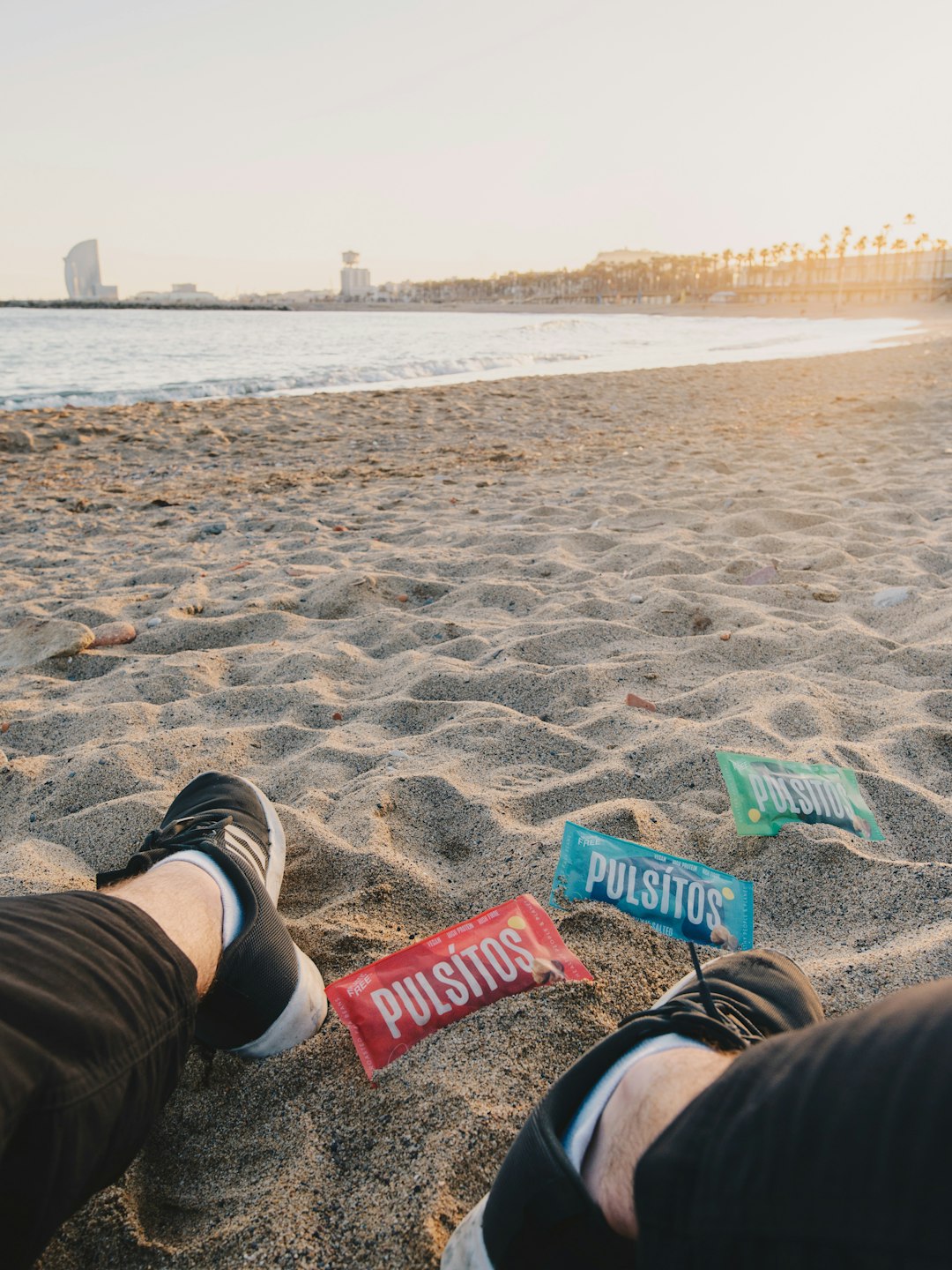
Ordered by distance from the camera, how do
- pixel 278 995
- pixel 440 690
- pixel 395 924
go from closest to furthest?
pixel 278 995 → pixel 395 924 → pixel 440 690

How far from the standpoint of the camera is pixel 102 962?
952 millimetres

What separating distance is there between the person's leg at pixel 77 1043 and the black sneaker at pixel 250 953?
0.27 ft

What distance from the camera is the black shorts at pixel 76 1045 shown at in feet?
2.55

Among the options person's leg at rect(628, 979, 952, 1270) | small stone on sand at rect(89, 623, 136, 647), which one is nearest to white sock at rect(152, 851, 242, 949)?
person's leg at rect(628, 979, 952, 1270)

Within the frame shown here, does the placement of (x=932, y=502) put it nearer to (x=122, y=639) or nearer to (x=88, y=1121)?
(x=122, y=639)

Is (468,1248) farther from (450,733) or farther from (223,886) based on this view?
(450,733)

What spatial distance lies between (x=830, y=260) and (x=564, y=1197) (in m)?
101

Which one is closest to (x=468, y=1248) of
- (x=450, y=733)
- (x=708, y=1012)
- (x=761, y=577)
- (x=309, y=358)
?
(x=708, y=1012)

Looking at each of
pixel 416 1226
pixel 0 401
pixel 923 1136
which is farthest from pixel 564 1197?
pixel 0 401

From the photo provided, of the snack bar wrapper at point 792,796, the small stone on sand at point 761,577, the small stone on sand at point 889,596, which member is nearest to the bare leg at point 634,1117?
the snack bar wrapper at point 792,796

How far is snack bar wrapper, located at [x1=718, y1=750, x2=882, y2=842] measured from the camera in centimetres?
160

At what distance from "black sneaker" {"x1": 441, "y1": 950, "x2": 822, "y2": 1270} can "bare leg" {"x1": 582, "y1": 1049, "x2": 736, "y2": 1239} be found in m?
0.02

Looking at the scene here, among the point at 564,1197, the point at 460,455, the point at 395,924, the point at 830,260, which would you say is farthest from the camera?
the point at 830,260

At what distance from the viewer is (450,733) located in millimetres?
2035
